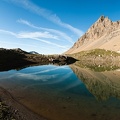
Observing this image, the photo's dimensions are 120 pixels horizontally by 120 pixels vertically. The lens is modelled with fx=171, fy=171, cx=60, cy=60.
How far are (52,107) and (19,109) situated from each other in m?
4.76

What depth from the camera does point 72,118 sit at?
21.2m

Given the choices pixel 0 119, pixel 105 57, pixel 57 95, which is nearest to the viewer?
pixel 0 119

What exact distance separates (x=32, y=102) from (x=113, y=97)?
612 inches

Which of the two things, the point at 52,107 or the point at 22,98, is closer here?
the point at 52,107

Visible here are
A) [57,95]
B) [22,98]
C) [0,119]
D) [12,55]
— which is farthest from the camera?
[12,55]

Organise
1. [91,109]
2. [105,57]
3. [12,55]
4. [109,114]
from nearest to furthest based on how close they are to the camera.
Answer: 1. [109,114]
2. [91,109]
3. [12,55]
4. [105,57]

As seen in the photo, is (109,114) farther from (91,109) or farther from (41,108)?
(41,108)

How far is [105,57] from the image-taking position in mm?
156625

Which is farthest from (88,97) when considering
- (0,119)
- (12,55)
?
(12,55)

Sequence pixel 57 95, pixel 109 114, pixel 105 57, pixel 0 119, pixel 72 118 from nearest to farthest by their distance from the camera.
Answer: pixel 0 119 → pixel 72 118 → pixel 109 114 → pixel 57 95 → pixel 105 57

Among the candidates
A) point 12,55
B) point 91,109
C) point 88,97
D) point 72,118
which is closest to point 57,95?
point 88,97

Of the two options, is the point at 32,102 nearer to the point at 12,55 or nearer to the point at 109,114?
the point at 109,114

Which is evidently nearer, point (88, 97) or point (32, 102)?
point (32, 102)

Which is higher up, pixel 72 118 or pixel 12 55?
pixel 12 55
